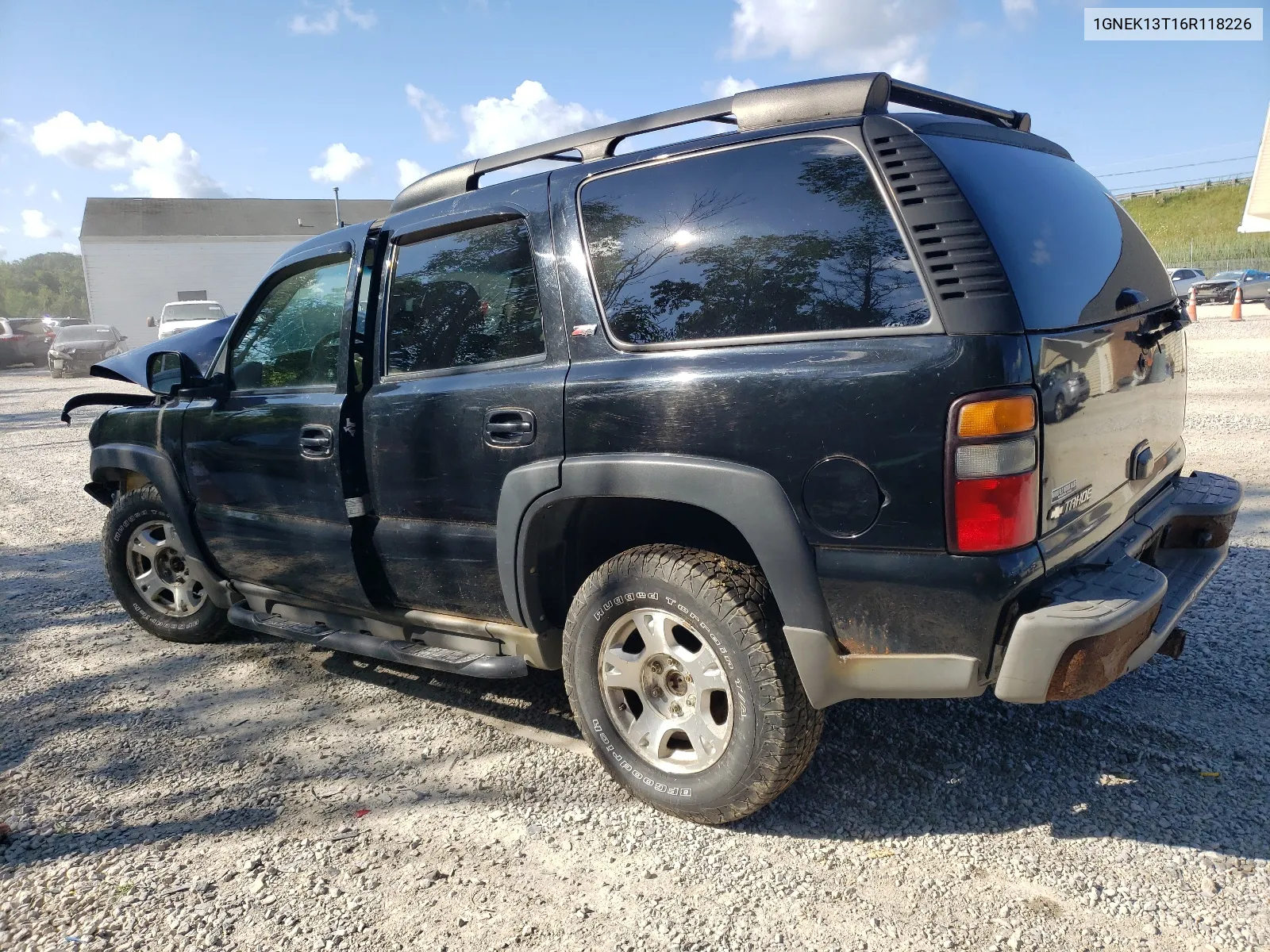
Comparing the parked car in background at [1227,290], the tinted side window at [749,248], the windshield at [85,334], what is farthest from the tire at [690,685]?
the parked car in background at [1227,290]

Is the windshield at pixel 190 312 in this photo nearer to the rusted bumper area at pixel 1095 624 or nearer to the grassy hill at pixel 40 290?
the rusted bumper area at pixel 1095 624

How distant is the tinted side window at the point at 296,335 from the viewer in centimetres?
380

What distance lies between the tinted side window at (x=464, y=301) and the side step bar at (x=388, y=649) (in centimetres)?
105

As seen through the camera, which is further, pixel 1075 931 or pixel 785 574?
pixel 785 574

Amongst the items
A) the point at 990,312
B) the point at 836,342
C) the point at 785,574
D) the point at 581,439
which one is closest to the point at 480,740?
the point at 581,439

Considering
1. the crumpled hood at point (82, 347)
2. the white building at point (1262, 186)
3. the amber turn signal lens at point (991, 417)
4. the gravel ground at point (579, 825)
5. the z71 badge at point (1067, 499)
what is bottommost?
the gravel ground at point (579, 825)

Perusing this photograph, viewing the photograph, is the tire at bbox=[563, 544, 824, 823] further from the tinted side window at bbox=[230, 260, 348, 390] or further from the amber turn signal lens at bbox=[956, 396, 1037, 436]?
the tinted side window at bbox=[230, 260, 348, 390]

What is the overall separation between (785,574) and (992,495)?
22.6 inches

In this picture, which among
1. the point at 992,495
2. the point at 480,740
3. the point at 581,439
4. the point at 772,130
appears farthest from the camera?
the point at 480,740

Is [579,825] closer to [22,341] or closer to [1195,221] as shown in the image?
Answer: [22,341]

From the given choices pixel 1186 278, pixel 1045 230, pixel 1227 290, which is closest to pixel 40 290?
pixel 1186 278

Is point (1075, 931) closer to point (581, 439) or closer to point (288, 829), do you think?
point (581, 439)

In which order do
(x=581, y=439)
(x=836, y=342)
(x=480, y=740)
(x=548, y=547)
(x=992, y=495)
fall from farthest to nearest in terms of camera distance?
(x=480, y=740)
(x=548, y=547)
(x=581, y=439)
(x=836, y=342)
(x=992, y=495)

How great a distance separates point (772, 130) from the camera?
2688 millimetres
